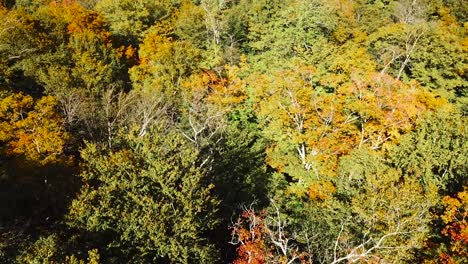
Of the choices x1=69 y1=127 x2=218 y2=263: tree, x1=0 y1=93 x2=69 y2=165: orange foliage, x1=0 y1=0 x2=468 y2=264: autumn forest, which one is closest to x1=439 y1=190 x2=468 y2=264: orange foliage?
x1=0 y1=0 x2=468 y2=264: autumn forest

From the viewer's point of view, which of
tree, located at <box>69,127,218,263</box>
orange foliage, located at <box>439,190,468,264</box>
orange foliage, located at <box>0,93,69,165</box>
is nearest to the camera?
tree, located at <box>69,127,218,263</box>

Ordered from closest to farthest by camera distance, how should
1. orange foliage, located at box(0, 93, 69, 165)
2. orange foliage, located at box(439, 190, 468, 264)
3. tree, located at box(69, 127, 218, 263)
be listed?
tree, located at box(69, 127, 218, 263) < orange foliage, located at box(439, 190, 468, 264) < orange foliage, located at box(0, 93, 69, 165)

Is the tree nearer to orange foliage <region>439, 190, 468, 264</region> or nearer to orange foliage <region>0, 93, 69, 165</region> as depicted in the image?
orange foliage <region>0, 93, 69, 165</region>

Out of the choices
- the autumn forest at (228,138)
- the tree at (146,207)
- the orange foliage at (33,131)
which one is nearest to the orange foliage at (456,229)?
the autumn forest at (228,138)

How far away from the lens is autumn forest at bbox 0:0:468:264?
82.5 feet

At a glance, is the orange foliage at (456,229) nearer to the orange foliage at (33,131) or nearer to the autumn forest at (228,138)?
the autumn forest at (228,138)

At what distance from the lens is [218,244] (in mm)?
33875

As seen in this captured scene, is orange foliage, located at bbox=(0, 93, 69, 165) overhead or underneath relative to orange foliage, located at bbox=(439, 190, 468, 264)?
overhead

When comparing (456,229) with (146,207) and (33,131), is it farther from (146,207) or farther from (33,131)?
(33,131)

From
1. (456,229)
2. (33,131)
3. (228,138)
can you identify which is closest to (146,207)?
(33,131)

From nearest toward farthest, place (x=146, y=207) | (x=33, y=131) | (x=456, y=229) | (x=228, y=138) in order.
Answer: (x=146, y=207), (x=456, y=229), (x=33, y=131), (x=228, y=138)

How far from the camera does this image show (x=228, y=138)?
Result: 39.9 meters

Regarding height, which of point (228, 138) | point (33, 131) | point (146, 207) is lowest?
point (228, 138)

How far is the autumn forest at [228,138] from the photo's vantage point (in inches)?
990
